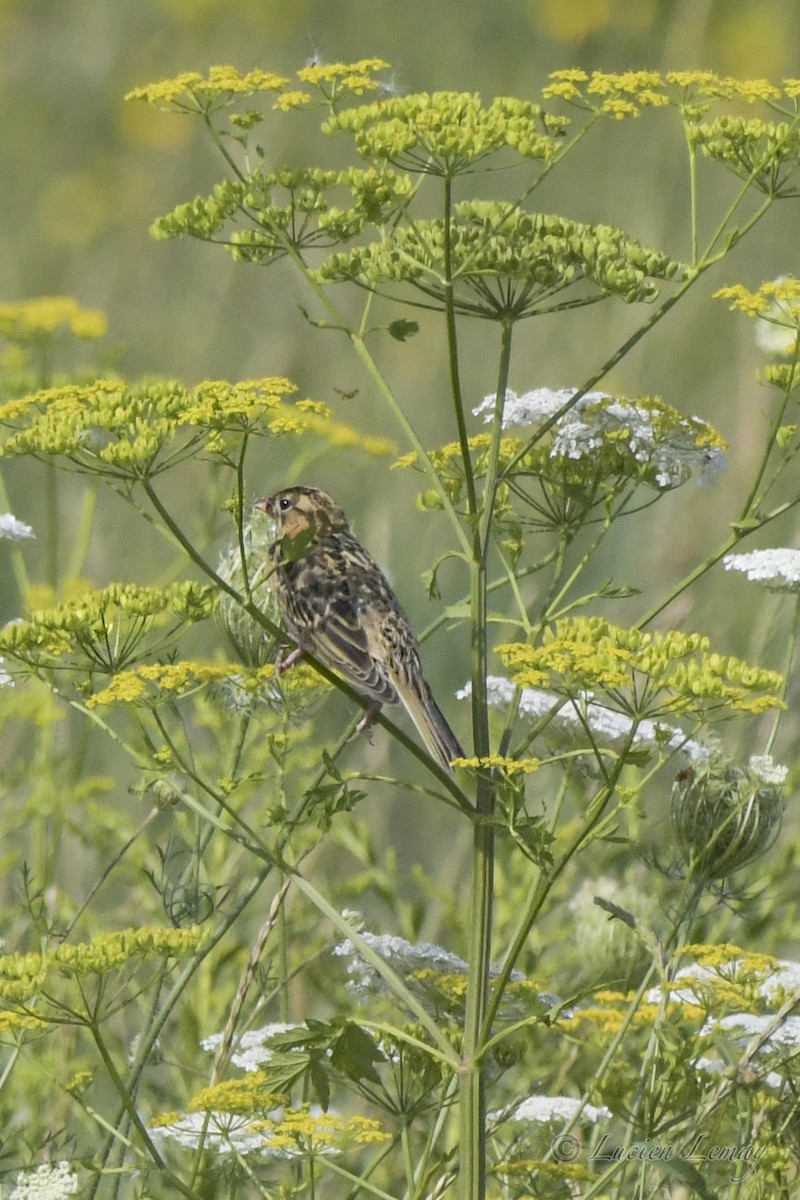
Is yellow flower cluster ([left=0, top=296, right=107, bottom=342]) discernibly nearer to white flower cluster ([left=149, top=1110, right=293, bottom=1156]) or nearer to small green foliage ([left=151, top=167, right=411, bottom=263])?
small green foliage ([left=151, top=167, right=411, bottom=263])

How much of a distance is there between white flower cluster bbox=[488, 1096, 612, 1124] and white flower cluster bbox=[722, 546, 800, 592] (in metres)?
1.03

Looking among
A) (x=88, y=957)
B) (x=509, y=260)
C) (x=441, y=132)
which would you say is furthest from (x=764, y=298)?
(x=88, y=957)

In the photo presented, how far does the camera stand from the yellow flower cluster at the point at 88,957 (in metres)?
2.41

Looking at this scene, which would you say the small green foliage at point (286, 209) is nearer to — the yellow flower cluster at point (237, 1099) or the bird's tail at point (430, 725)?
the bird's tail at point (430, 725)

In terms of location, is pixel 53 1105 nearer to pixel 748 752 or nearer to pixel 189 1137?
pixel 189 1137

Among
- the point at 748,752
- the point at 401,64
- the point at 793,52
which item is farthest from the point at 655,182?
the point at 793,52

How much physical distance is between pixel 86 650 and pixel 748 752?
261cm

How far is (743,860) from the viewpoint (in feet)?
10.6

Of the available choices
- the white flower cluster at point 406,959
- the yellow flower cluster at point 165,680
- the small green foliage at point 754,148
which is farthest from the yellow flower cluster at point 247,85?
the white flower cluster at point 406,959

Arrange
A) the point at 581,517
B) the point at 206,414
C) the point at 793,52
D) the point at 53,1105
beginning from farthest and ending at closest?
the point at 793,52 < the point at 53,1105 < the point at 581,517 < the point at 206,414

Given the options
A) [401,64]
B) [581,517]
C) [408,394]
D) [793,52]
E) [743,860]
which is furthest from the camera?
[793,52]

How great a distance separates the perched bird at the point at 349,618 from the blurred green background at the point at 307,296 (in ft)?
1.91

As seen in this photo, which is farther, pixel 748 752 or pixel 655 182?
pixel 655 182

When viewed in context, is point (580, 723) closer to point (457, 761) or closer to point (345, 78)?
point (457, 761)
